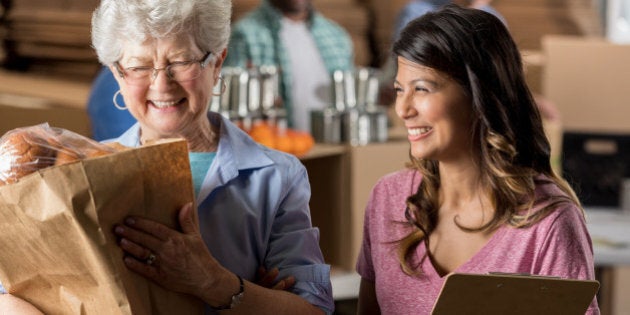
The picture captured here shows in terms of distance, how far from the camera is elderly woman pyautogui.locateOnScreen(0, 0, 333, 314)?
1517 millimetres

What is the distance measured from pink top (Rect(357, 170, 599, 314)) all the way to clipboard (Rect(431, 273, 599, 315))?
269mm

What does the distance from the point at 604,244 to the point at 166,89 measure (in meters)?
2.30

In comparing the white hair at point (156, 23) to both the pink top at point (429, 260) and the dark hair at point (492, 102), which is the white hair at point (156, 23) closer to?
the dark hair at point (492, 102)

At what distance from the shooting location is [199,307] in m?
1.52

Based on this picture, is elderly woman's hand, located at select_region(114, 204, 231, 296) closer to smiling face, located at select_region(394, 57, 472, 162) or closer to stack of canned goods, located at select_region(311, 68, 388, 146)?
smiling face, located at select_region(394, 57, 472, 162)

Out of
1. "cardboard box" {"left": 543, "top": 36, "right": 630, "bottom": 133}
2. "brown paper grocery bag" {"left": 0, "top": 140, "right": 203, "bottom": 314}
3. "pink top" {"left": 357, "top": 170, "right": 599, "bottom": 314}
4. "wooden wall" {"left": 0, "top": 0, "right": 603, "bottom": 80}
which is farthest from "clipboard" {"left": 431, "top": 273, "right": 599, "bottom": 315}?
"cardboard box" {"left": 543, "top": 36, "right": 630, "bottom": 133}

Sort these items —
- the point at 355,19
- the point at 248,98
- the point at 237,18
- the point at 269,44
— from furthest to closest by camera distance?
the point at 355,19
the point at 237,18
the point at 269,44
the point at 248,98

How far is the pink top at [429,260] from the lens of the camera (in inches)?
67.2

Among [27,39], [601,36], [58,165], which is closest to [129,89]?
[58,165]

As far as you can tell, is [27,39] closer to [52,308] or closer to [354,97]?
[354,97]

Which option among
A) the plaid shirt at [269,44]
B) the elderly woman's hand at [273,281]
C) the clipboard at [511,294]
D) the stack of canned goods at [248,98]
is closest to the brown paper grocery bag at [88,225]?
the elderly woman's hand at [273,281]

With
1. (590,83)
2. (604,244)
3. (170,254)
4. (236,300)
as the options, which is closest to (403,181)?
(236,300)

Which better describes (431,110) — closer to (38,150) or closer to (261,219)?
(261,219)

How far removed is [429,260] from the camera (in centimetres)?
183
